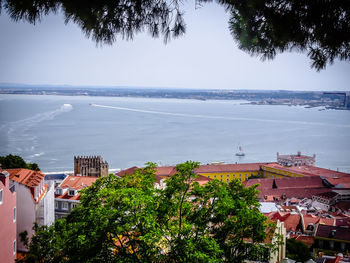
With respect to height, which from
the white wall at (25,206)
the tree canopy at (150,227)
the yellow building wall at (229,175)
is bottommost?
the yellow building wall at (229,175)

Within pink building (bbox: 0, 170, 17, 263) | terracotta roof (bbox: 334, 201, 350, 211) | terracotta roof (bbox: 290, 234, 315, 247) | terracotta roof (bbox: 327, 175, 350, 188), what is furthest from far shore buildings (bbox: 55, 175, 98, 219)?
terracotta roof (bbox: 327, 175, 350, 188)

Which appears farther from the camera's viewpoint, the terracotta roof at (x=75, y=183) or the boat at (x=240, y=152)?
the boat at (x=240, y=152)

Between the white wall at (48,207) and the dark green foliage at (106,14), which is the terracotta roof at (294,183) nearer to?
the white wall at (48,207)

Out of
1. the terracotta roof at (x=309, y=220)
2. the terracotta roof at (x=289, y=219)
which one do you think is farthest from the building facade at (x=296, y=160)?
the terracotta roof at (x=309, y=220)

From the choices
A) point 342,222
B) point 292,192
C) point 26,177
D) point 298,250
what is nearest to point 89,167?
point 26,177

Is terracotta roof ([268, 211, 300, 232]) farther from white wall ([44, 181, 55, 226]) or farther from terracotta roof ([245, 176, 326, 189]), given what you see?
terracotta roof ([245, 176, 326, 189])

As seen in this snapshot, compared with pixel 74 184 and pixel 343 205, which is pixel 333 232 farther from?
pixel 343 205

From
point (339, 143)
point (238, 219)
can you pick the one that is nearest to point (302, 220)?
point (238, 219)
